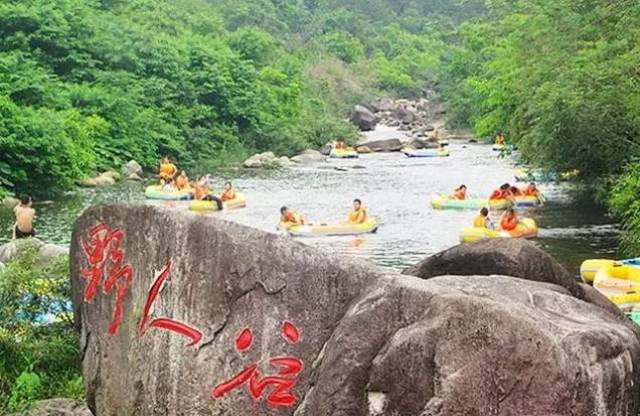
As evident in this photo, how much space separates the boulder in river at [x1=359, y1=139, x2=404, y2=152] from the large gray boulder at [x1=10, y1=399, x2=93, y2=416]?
3637 centimetres

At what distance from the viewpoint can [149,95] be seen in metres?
36.4

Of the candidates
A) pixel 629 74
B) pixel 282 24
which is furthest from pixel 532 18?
pixel 282 24

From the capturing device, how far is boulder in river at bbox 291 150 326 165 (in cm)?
3869

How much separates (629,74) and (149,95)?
22591mm

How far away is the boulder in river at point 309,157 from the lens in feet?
127

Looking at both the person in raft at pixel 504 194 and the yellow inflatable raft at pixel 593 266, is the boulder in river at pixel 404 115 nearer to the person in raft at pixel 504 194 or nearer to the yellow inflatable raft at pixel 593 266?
the person in raft at pixel 504 194

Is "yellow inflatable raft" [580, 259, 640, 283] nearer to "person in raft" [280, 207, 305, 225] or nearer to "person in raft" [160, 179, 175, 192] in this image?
"person in raft" [280, 207, 305, 225]

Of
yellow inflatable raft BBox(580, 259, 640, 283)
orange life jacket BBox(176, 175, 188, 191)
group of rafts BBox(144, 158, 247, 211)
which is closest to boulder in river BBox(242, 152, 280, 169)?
group of rafts BBox(144, 158, 247, 211)

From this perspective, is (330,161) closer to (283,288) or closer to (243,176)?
(243,176)

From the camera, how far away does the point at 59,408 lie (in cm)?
671

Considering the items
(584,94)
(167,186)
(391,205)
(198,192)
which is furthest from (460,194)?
(167,186)

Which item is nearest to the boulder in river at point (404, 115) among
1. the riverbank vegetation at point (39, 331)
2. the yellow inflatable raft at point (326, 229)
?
the yellow inflatable raft at point (326, 229)

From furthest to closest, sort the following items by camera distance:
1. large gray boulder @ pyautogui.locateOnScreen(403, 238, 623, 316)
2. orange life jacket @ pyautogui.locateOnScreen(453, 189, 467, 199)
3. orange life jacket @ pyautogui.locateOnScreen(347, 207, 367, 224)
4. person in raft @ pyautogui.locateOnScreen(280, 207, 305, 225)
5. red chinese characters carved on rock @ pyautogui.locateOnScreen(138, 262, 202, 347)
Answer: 1. orange life jacket @ pyautogui.locateOnScreen(453, 189, 467, 199)
2. orange life jacket @ pyautogui.locateOnScreen(347, 207, 367, 224)
3. person in raft @ pyautogui.locateOnScreen(280, 207, 305, 225)
4. large gray boulder @ pyautogui.locateOnScreen(403, 238, 623, 316)
5. red chinese characters carved on rock @ pyautogui.locateOnScreen(138, 262, 202, 347)

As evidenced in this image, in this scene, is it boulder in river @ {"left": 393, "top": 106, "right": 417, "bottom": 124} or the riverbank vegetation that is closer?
the riverbank vegetation
